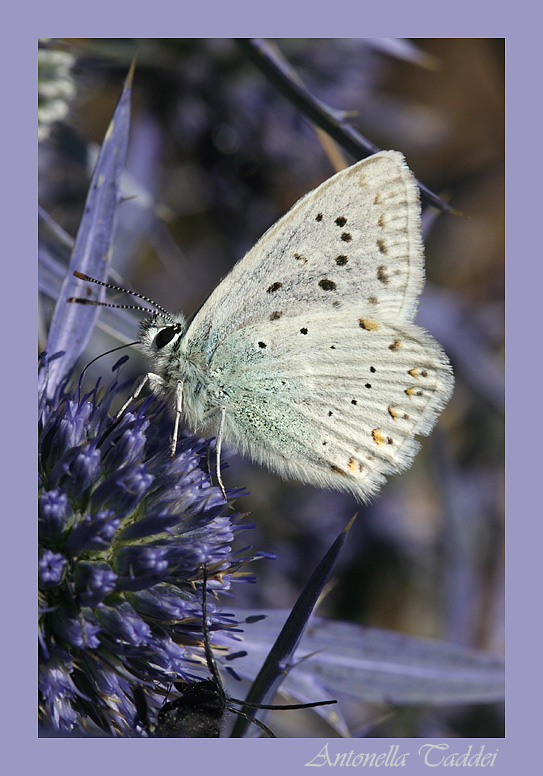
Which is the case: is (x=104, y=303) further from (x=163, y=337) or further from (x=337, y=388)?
(x=337, y=388)

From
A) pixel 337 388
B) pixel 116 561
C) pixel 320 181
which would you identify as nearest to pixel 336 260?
pixel 337 388

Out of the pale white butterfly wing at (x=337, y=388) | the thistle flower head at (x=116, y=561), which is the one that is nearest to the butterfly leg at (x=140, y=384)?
the thistle flower head at (x=116, y=561)

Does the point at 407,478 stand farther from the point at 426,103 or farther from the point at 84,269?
the point at 84,269

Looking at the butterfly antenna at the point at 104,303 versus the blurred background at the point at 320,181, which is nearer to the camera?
the butterfly antenna at the point at 104,303

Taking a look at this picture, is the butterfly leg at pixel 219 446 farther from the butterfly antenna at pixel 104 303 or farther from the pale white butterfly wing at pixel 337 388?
the butterfly antenna at pixel 104 303

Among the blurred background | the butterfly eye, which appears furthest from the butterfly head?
the blurred background

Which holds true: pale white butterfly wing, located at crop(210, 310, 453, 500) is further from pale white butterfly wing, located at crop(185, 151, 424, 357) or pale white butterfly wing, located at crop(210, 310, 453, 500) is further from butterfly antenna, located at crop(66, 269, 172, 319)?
butterfly antenna, located at crop(66, 269, 172, 319)

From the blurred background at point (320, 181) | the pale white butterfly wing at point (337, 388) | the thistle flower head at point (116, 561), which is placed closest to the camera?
the thistle flower head at point (116, 561)

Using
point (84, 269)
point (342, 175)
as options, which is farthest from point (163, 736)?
point (342, 175)
